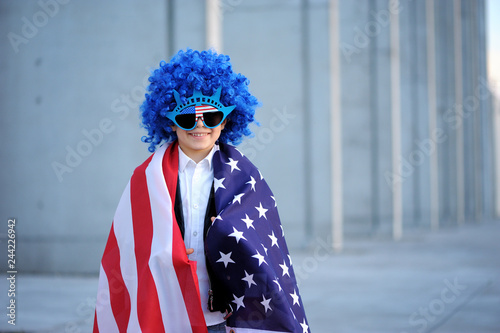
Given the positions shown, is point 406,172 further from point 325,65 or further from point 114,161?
point 114,161

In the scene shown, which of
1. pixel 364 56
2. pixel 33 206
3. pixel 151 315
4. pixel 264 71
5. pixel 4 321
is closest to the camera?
pixel 151 315

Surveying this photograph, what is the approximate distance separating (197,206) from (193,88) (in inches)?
21.9

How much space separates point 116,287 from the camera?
3.03 meters

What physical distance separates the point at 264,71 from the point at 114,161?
17.4 ft

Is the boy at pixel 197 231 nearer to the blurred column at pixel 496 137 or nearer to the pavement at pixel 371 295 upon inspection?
the pavement at pixel 371 295

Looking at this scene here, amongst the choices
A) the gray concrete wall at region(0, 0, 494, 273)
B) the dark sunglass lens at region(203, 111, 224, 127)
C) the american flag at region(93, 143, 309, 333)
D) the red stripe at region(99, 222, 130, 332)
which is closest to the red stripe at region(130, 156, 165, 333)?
the american flag at region(93, 143, 309, 333)

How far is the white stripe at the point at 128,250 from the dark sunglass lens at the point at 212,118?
0.49m

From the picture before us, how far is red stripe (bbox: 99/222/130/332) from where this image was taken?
3.00 meters

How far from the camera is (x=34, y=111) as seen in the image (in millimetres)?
9812

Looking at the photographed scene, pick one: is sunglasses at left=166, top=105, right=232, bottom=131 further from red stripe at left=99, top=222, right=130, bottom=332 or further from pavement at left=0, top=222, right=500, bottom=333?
pavement at left=0, top=222, right=500, bottom=333

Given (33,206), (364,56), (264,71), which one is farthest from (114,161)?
(364,56)

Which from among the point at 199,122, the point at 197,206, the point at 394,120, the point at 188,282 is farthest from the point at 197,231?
the point at 394,120

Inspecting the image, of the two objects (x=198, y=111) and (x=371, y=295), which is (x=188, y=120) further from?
(x=371, y=295)

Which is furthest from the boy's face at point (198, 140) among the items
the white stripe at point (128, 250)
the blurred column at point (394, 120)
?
the blurred column at point (394, 120)
